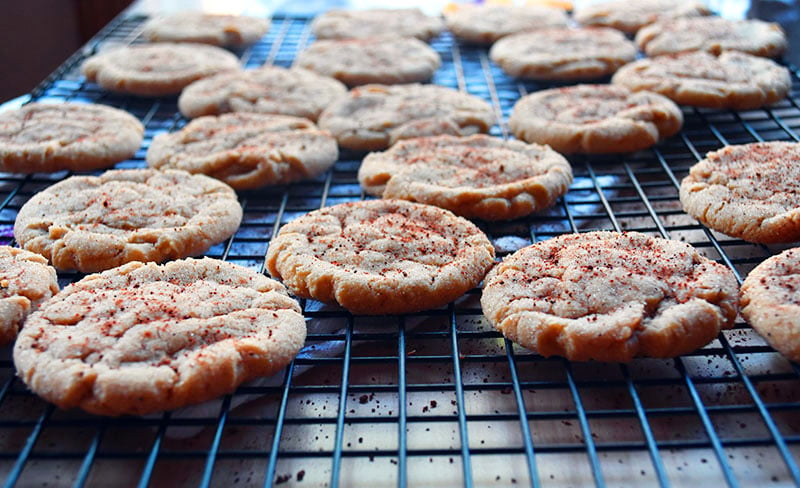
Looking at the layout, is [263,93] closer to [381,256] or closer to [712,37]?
[381,256]

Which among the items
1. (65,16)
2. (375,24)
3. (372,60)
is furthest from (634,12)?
(65,16)

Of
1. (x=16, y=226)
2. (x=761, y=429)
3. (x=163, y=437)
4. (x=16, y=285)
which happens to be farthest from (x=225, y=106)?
(x=761, y=429)

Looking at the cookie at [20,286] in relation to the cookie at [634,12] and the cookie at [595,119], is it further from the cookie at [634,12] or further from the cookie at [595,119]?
the cookie at [634,12]

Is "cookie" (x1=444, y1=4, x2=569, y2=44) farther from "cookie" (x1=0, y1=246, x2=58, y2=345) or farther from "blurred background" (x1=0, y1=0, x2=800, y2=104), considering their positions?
"cookie" (x1=0, y1=246, x2=58, y2=345)

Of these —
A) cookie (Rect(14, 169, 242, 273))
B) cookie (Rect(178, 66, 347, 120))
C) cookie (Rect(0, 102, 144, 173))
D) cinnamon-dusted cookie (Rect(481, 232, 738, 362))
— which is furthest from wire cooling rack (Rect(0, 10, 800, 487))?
cookie (Rect(178, 66, 347, 120))

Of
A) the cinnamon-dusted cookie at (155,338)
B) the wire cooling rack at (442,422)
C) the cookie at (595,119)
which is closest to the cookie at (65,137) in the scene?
the cinnamon-dusted cookie at (155,338)
